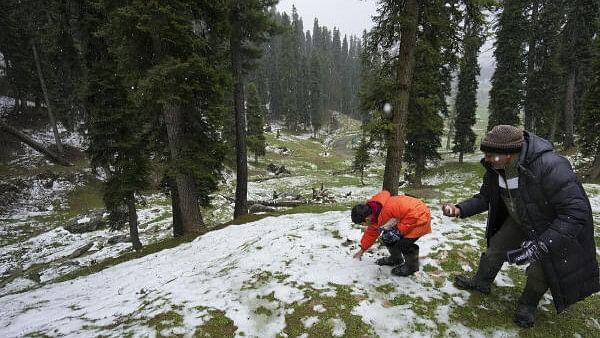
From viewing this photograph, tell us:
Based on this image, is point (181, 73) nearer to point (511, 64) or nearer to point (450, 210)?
point (450, 210)

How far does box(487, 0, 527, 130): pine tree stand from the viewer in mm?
32062

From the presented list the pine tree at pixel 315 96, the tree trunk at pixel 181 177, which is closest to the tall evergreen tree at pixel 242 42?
the tree trunk at pixel 181 177

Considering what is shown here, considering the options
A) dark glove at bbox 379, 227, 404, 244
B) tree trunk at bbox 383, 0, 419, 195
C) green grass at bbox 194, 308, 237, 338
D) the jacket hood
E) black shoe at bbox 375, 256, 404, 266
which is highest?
tree trunk at bbox 383, 0, 419, 195

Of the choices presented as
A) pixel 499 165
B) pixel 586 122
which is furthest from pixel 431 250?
pixel 586 122

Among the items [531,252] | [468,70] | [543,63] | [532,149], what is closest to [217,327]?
[531,252]

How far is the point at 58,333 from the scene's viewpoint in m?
5.50

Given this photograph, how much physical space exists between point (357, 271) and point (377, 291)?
0.69 metres

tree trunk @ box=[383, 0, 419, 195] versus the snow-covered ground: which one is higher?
tree trunk @ box=[383, 0, 419, 195]

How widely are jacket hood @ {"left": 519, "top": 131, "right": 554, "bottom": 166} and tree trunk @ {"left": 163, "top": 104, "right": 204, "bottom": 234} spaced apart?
31.4 ft

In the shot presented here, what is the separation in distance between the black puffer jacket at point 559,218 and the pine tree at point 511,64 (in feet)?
110

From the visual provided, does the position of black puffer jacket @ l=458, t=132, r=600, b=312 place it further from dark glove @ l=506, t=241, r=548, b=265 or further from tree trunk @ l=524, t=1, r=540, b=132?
tree trunk @ l=524, t=1, r=540, b=132

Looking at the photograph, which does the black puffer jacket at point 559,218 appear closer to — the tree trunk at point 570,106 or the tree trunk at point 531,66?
the tree trunk at point 570,106

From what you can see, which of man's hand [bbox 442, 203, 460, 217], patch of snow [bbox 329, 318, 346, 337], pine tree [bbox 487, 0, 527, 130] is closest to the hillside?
patch of snow [bbox 329, 318, 346, 337]

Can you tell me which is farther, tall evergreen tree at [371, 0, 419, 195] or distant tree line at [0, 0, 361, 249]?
distant tree line at [0, 0, 361, 249]
